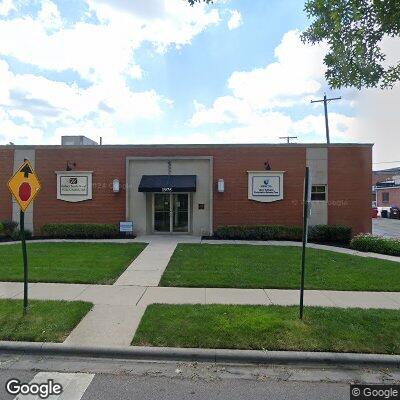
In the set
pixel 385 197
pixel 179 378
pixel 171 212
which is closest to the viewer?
pixel 179 378

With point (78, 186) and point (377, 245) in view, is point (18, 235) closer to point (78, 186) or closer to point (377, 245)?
point (78, 186)

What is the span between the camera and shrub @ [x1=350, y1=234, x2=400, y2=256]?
489 inches

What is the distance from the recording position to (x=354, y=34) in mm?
4910

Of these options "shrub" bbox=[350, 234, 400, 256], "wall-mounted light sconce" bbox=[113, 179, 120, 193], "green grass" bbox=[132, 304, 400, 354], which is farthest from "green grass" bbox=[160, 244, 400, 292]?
"wall-mounted light sconce" bbox=[113, 179, 120, 193]

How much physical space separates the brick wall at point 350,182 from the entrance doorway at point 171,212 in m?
6.93

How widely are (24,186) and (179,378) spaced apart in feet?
13.3

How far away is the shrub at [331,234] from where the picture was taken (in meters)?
15.5

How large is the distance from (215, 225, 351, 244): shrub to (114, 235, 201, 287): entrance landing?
1521 millimetres

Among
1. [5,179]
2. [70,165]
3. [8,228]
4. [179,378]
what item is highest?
[70,165]

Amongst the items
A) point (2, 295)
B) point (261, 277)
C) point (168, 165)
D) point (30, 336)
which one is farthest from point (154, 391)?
point (168, 165)

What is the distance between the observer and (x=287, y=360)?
14.8 ft

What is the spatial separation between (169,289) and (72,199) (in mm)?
10911

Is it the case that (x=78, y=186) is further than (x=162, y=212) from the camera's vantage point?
No

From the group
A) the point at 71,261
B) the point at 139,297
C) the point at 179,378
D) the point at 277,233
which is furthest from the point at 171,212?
the point at 179,378
